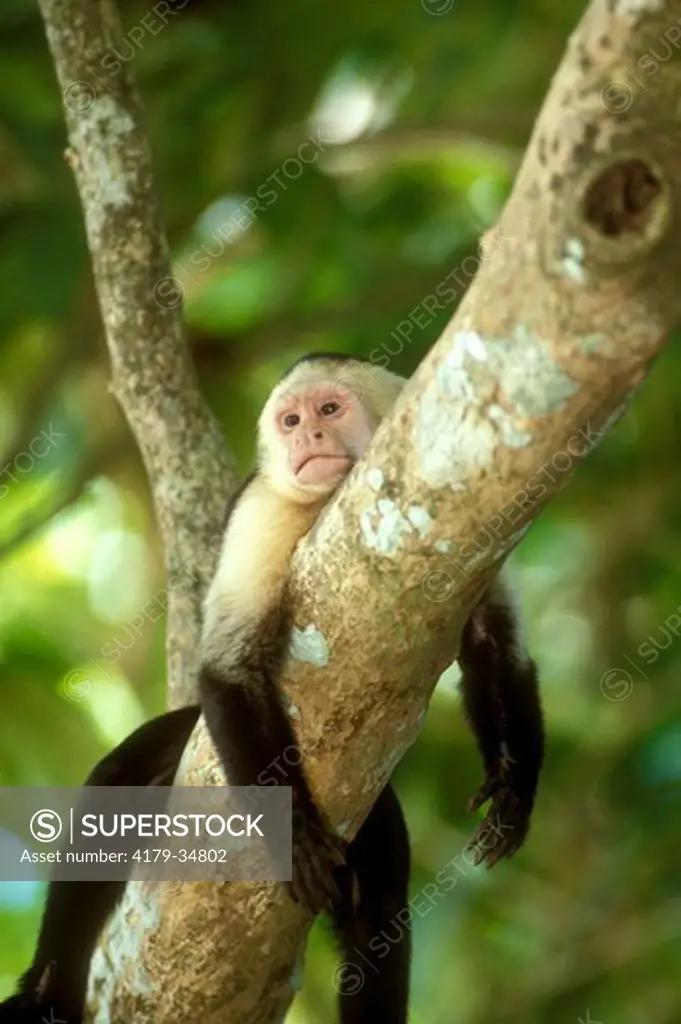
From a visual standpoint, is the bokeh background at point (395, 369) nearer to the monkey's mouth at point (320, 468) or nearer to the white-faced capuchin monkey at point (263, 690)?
the white-faced capuchin monkey at point (263, 690)

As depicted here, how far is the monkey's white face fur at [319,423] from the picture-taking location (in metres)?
2.51

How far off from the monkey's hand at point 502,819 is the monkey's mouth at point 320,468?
66 centimetres

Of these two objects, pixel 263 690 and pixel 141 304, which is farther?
pixel 141 304

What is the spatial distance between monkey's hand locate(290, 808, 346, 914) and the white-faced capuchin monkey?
4.2 inches

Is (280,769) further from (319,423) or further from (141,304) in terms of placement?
(141,304)

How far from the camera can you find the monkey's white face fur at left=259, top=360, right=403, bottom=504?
2512 mm

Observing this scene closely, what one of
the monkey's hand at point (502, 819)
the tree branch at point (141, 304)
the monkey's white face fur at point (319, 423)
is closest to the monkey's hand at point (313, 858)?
the monkey's hand at point (502, 819)

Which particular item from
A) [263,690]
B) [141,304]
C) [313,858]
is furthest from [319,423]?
[313,858]

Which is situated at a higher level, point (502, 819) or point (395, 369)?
point (395, 369)

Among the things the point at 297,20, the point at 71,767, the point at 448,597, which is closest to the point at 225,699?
the point at 448,597

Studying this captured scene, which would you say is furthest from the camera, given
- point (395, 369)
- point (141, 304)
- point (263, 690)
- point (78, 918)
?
point (395, 369)

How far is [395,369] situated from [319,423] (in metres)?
1.08

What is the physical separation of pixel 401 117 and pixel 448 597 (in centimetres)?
244

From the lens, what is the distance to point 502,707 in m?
2.65
